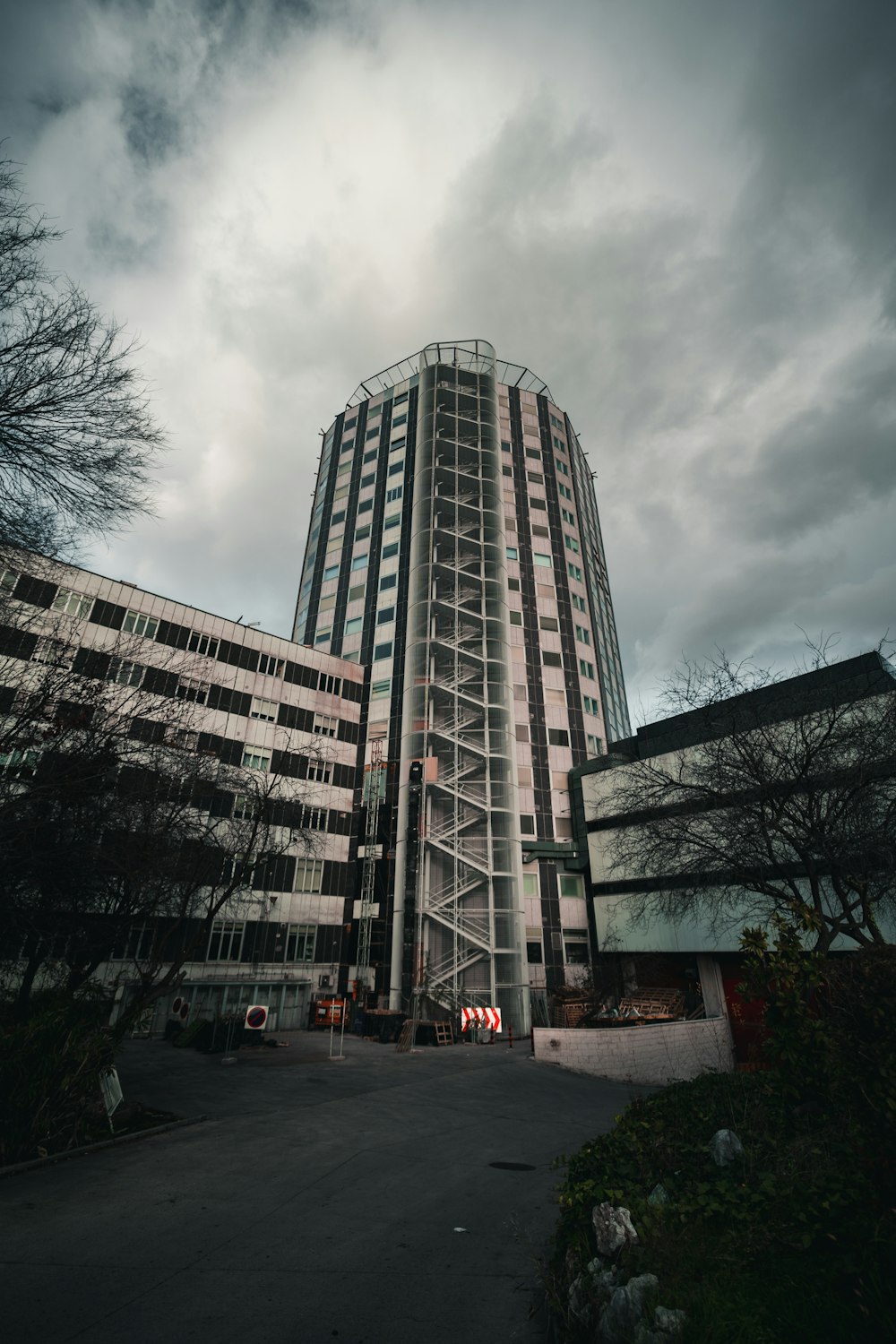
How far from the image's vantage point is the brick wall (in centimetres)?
2247

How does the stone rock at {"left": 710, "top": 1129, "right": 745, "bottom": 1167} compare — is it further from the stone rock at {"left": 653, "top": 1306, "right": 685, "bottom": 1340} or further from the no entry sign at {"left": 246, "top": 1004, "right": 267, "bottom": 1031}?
the no entry sign at {"left": 246, "top": 1004, "right": 267, "bottom": 1031}

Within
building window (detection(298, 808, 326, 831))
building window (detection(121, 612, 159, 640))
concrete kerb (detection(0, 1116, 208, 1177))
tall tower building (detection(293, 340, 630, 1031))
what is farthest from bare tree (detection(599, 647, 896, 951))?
building window (detection(121, 612, 159, 640))

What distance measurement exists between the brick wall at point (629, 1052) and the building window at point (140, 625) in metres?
33.1

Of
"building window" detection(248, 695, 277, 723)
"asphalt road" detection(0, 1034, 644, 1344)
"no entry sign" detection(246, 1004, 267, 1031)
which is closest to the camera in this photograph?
"asphalt road" detection(0, 1034, 644, 1344)

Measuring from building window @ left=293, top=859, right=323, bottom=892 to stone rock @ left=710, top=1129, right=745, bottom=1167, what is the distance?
36.9m

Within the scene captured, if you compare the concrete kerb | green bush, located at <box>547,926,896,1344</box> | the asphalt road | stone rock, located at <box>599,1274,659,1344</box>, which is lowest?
the asphalt road

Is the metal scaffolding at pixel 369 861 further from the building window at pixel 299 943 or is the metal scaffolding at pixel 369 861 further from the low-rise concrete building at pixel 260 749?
the building window at pixel 299 943

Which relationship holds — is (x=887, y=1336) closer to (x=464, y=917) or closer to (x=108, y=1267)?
(x=108, y=1267)

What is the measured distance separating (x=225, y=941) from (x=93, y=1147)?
2870 centimetres

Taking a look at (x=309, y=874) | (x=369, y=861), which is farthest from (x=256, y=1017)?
(x=369, y=861)

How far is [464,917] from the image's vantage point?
4000 cm

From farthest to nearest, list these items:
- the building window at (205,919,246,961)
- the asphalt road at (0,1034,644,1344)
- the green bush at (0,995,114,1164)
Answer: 1. the building window at (205,919,246,961)
2. the green bush at (0,995,114,1164)
3. the asphalt road at (0,1034,644,1344)

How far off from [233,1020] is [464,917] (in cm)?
1779

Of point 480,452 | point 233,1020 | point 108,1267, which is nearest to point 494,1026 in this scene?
point 233,1020
